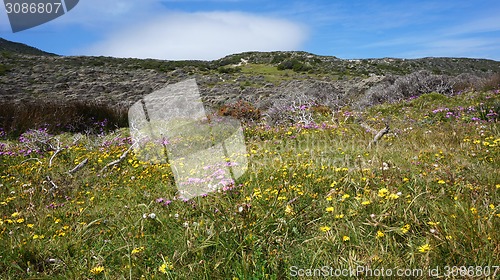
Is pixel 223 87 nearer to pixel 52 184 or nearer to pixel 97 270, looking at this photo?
pixel 52 184

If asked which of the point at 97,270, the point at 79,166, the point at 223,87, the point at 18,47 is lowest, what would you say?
the point at 79,166

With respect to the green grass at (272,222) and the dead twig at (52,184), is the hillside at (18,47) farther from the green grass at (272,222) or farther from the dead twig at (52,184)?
the green grass at (272,222)

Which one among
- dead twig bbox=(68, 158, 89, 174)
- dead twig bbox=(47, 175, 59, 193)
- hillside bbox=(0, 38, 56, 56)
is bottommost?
dead twig bbox=(68, 158, 89, 174)

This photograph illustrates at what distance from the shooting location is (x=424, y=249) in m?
2.31

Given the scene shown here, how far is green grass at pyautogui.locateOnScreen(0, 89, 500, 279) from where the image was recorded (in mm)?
2410

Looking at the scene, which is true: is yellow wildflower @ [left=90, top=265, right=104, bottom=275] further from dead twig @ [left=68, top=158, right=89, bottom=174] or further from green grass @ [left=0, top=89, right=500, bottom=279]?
dead twig @ [left=68, top=158, right=89, bottom=174]

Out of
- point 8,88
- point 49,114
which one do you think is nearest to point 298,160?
point 49,114

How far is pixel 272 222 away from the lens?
9.86 feet

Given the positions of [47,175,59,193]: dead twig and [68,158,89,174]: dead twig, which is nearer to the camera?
[47,175,59,193]: dead twig

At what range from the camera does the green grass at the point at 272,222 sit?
A: 2.41 m

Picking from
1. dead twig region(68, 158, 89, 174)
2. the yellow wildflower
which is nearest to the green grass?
the yellow wildflower

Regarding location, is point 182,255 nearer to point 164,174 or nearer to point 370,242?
point 370,242

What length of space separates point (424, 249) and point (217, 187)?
228 centimetres

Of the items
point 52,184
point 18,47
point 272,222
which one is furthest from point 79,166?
point 18,47
